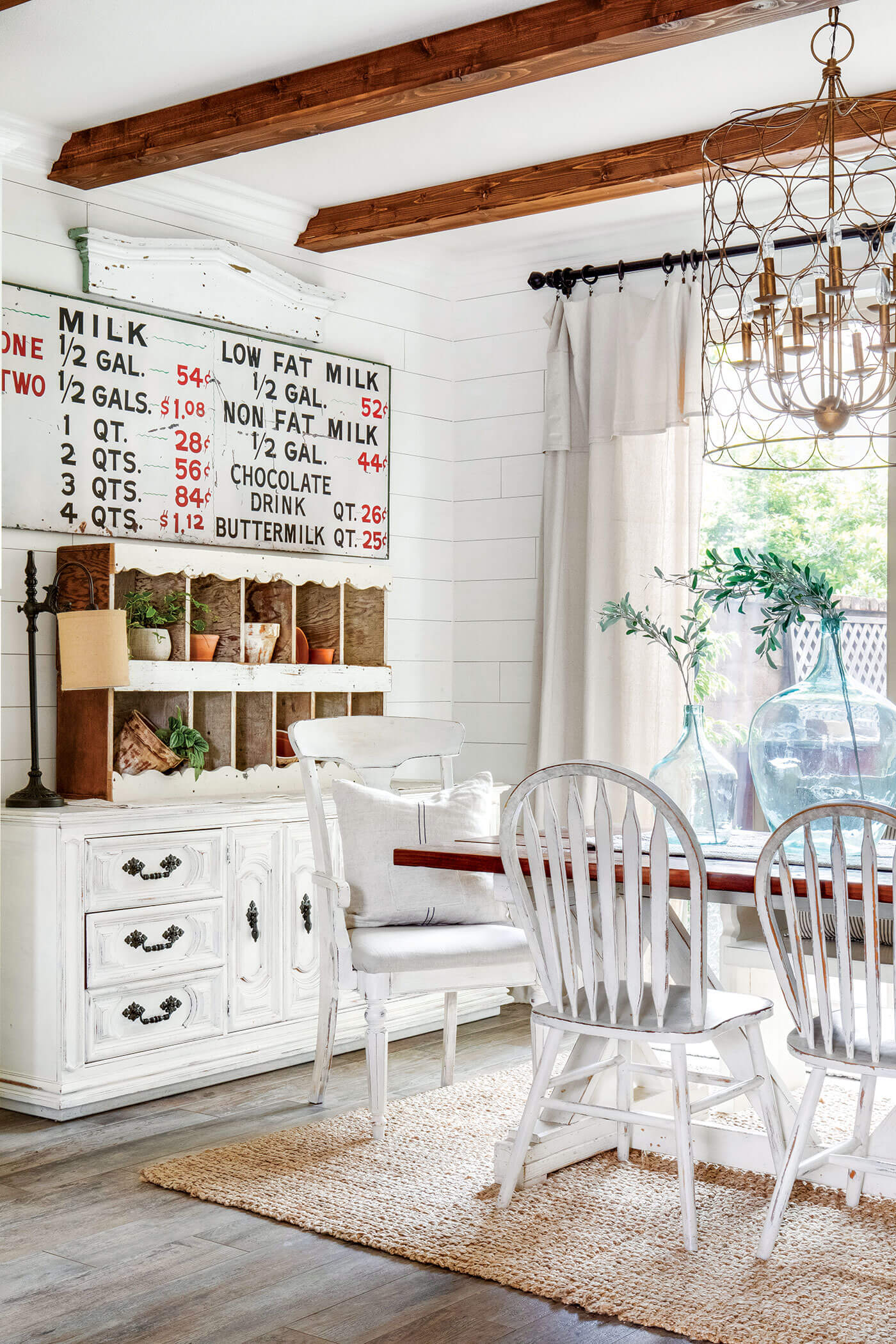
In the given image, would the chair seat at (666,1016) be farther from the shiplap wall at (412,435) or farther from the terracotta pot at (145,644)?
the shiplap wall at (412,435)

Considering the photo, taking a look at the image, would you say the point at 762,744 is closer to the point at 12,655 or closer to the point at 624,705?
the point at 624,705

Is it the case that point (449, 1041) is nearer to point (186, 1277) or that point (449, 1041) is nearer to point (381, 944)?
point (381, 944)

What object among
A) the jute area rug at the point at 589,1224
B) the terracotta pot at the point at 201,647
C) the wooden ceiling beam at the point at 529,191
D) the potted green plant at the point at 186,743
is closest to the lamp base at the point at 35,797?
the potted green plant at the point at 186,743

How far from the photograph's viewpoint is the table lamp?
370 cm

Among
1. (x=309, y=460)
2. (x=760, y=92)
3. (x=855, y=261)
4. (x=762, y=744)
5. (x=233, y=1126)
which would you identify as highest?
(x=760, y=92)

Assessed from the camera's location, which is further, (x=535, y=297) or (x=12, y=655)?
(x=535, y=297)

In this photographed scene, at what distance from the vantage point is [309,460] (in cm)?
474

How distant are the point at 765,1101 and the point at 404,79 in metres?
2.45

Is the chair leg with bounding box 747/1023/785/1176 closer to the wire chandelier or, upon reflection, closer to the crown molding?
the wire chandelier

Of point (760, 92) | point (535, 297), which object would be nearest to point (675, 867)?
point (760, 92)

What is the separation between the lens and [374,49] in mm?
3416

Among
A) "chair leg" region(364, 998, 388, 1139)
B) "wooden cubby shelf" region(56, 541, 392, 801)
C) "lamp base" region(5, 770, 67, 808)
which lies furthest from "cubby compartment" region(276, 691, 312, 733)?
"chair leg" region(364, 998, 388, 1139)

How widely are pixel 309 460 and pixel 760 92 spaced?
1839 mm

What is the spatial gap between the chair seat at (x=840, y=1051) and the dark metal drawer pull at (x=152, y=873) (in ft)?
5.84
